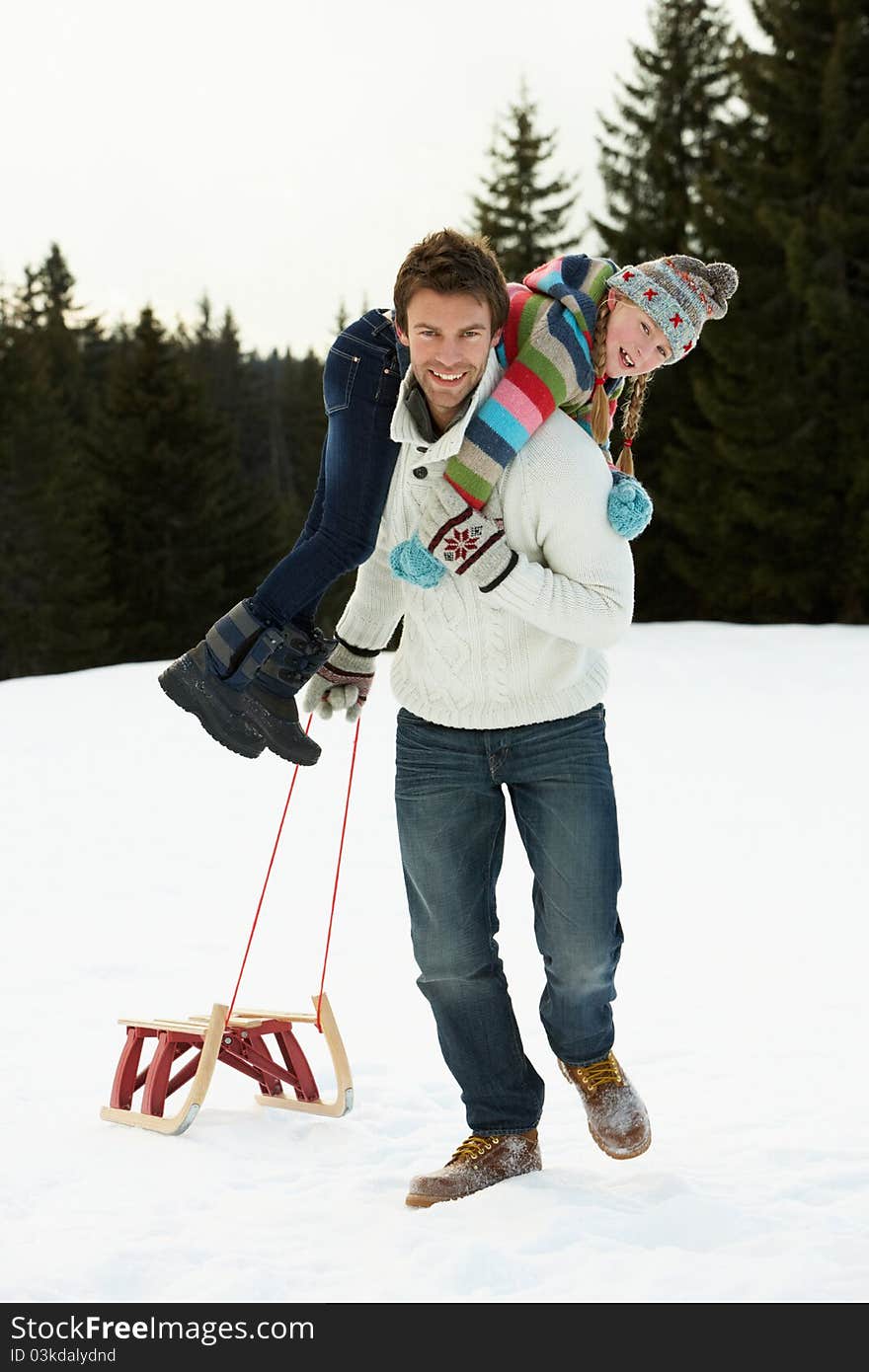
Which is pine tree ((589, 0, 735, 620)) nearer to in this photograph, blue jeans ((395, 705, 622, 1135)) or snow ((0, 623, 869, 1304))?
snow ((0, 623, 869, 1304))

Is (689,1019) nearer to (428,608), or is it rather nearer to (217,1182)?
(217,1182)

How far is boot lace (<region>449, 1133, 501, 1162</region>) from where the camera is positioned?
2.75m

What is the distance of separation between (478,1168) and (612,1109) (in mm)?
295

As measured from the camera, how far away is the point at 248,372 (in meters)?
43.1

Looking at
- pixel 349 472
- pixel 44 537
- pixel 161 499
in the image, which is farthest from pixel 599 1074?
pixel 161 499

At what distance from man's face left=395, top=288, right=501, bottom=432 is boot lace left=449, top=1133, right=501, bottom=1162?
4.71ft

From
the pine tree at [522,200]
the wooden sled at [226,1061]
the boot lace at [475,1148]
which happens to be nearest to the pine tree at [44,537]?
the pine tree at [522,200]

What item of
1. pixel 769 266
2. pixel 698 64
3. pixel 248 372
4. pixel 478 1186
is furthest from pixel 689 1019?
pixel 248 372

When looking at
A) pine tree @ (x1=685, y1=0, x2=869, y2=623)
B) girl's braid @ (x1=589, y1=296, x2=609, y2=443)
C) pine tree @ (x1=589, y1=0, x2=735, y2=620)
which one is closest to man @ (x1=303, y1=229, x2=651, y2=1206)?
girl's braid @ (x1=589, y1=296, x2=609, y2=443)

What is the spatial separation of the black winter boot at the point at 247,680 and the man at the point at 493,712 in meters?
0.21

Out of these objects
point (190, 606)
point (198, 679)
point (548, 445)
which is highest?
point (548, 445)

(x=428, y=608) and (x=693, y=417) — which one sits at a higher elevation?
(x=693, y=417)

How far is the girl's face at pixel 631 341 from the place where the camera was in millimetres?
2559

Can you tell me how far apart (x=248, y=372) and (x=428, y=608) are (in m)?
42.0
